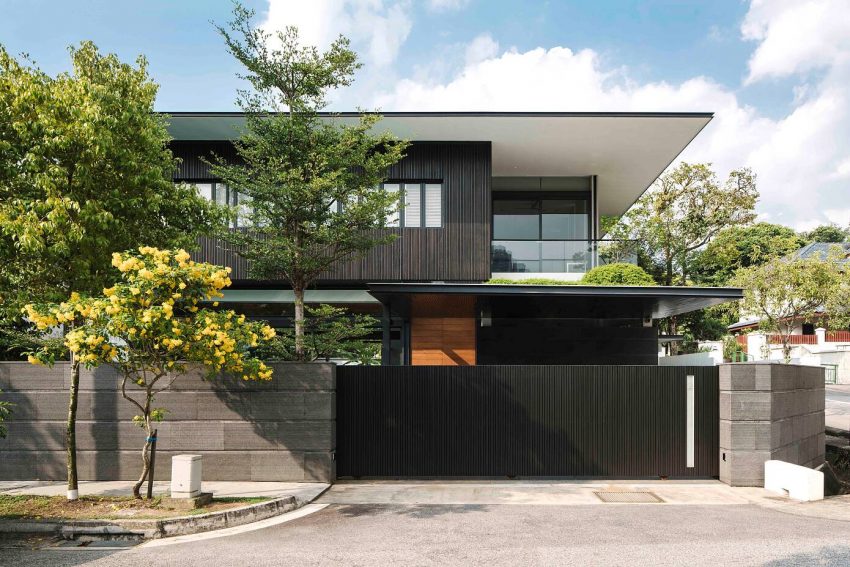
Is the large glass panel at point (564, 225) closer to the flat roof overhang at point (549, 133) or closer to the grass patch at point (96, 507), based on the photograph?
the flat roof overhang at point (549, 133)

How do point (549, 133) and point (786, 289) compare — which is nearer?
point (549, 133)

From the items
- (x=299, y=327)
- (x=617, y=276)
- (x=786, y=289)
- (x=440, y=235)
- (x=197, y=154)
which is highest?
(x=197, y=154)

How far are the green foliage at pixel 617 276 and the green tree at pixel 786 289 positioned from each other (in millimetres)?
14057

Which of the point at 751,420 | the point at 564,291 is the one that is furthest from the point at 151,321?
the point at 751,420

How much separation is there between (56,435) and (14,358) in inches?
164

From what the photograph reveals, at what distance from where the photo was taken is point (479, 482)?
12633mm

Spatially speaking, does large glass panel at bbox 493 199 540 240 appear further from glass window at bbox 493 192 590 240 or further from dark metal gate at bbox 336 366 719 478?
dark metal gate at bbox 336 366 719 478

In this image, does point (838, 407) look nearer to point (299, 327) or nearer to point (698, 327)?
point (698, 327)

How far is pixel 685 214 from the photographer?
30672mm

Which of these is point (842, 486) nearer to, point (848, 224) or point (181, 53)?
point (181, 53)

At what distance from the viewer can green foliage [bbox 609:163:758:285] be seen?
2805 centimetres

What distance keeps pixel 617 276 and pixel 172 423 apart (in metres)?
11.9

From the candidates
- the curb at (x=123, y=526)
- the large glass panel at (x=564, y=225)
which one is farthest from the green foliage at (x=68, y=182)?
the large glass panel at (x=564, y=225)

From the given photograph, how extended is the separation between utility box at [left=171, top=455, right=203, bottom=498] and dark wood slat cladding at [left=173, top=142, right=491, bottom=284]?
1019 cm
